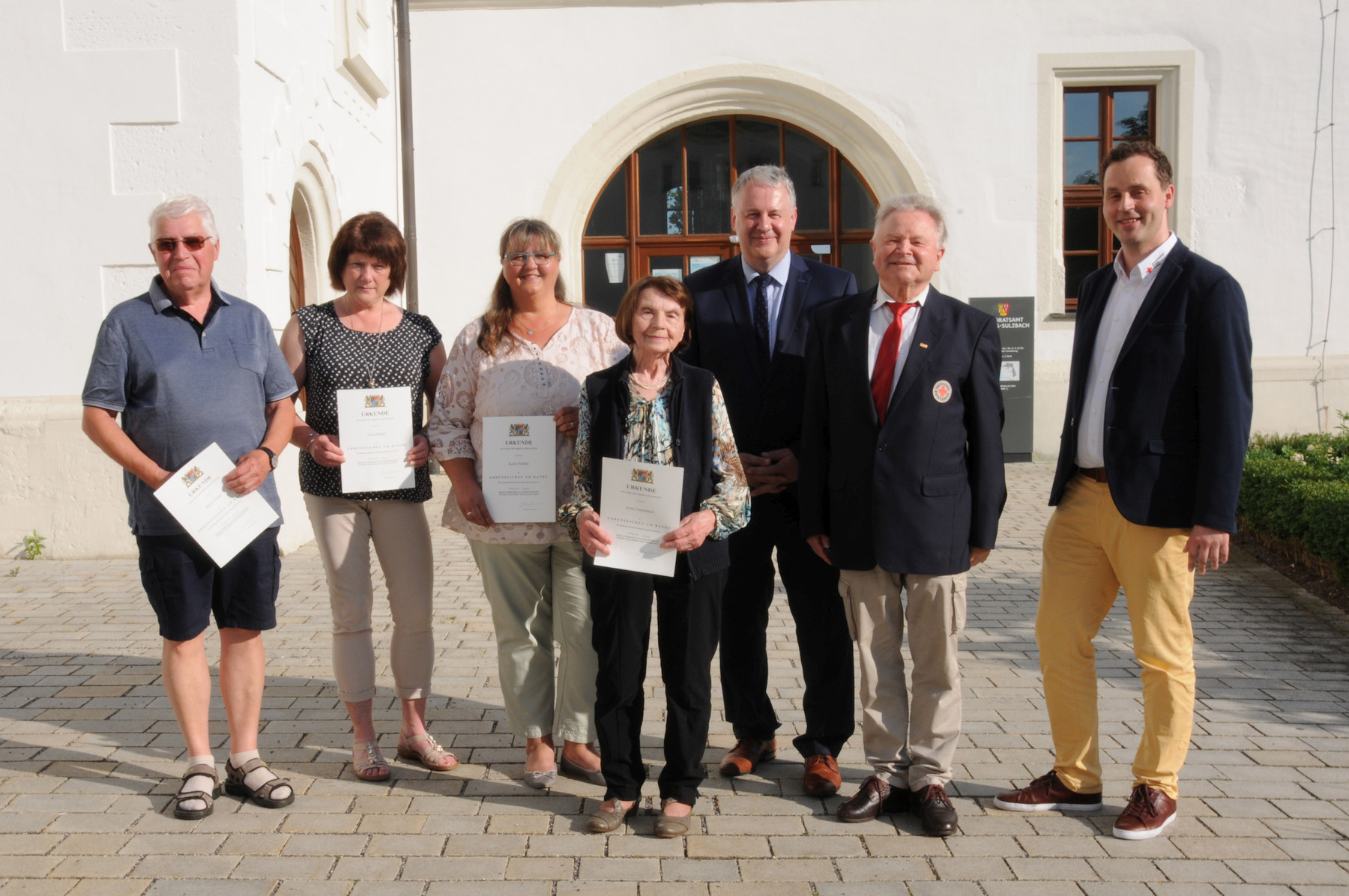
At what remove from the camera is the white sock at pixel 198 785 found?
3521mm

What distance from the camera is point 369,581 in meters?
4.01

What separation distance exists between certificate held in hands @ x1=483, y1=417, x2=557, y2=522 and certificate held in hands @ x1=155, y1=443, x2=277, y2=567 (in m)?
0.79

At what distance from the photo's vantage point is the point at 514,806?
3.64m

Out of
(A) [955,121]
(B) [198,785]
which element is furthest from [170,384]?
(A) [955,121]

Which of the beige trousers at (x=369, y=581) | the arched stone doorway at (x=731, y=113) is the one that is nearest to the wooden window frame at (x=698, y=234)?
the arched stone doorway at (x=731, y=113)

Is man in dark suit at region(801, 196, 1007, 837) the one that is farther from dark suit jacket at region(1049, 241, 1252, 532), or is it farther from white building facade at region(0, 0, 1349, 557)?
white building facade at region(0, 0, 1349, 557)

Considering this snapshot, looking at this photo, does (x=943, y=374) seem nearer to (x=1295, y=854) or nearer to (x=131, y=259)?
(x=1295, y=854)

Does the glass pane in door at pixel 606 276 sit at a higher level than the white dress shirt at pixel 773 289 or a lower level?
higher

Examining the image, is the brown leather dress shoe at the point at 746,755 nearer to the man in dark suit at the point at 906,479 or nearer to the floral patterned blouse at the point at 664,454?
the man in dark suit at the point at 906,479

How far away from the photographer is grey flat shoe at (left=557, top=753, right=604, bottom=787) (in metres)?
3.89

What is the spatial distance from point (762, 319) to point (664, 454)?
803 mm

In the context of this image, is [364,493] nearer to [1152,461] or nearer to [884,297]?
[884,297]

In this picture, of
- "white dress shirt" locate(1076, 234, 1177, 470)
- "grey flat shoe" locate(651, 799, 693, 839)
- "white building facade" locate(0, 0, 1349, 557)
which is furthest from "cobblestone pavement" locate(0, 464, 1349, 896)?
"white building facade" locate(0, 0, 1349, 557)

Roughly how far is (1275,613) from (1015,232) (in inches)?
268
